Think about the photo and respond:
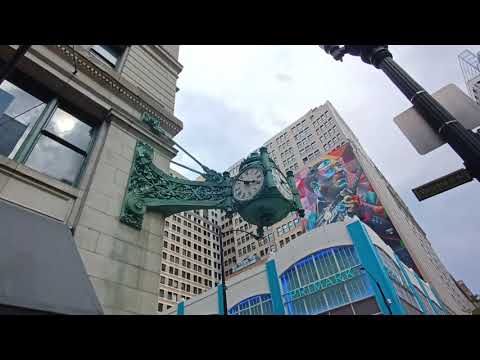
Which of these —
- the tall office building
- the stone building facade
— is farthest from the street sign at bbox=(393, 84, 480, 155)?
the tall office building

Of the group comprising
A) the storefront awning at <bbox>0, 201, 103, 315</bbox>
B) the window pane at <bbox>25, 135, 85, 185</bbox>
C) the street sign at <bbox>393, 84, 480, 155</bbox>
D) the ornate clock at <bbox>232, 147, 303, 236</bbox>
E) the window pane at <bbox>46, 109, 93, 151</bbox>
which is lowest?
the storefront awning at <bbox>0, 201, 103, 315</bbox>

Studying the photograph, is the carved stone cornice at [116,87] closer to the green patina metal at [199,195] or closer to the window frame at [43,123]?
the window frame at [43,123]

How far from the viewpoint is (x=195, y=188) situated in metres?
7.55

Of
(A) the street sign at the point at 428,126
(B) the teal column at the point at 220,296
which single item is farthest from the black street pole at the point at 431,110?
(B) the teal column at the point at 220,296

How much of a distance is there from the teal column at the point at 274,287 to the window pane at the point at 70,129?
917 inches

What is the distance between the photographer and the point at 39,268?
4.29 m

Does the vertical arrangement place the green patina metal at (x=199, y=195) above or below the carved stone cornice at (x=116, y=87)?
below

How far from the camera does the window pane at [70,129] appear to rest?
705 cm

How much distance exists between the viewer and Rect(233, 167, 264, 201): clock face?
678cm

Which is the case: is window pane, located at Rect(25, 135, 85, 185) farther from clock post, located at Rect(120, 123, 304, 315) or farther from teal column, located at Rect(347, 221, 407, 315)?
teal column, located at Rect(347, 221, 407, 315)
